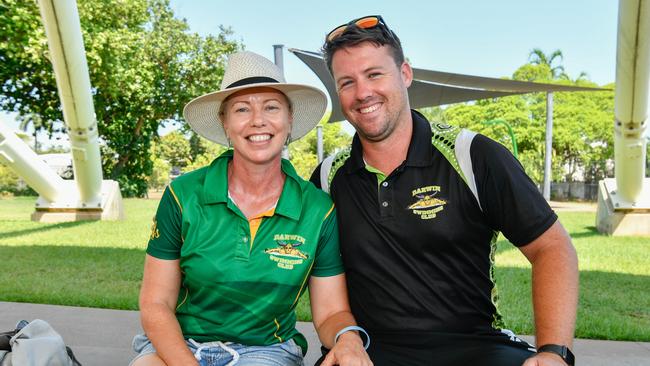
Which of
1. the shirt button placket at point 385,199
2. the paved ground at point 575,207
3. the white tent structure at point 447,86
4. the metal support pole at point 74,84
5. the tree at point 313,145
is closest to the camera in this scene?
the shirt button placket at point 385,199

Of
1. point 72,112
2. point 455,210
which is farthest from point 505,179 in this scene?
point 72,112

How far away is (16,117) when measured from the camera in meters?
29.2

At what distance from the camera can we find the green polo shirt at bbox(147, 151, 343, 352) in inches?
90.4

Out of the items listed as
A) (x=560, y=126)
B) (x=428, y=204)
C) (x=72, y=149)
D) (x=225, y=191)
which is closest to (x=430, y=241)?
(x=428, y=204)

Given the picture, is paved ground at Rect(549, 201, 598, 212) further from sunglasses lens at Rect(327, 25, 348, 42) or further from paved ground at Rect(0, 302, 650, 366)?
sunglasses lens at Rect(327, 25, 348, 42)

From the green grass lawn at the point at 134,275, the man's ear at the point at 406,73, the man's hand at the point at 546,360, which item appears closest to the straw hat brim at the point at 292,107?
the man's ear at the point at 406,73

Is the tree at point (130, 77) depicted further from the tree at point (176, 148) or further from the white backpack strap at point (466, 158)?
the tree at point (176, 148)

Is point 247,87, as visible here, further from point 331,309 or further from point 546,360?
point 546,360

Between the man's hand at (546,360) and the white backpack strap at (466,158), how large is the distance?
23.8 inches

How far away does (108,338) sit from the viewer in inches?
169

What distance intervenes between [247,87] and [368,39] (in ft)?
1.91

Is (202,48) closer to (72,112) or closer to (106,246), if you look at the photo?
(72,112)

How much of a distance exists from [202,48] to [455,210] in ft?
99.8

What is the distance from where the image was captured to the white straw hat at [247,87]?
2.45 m
